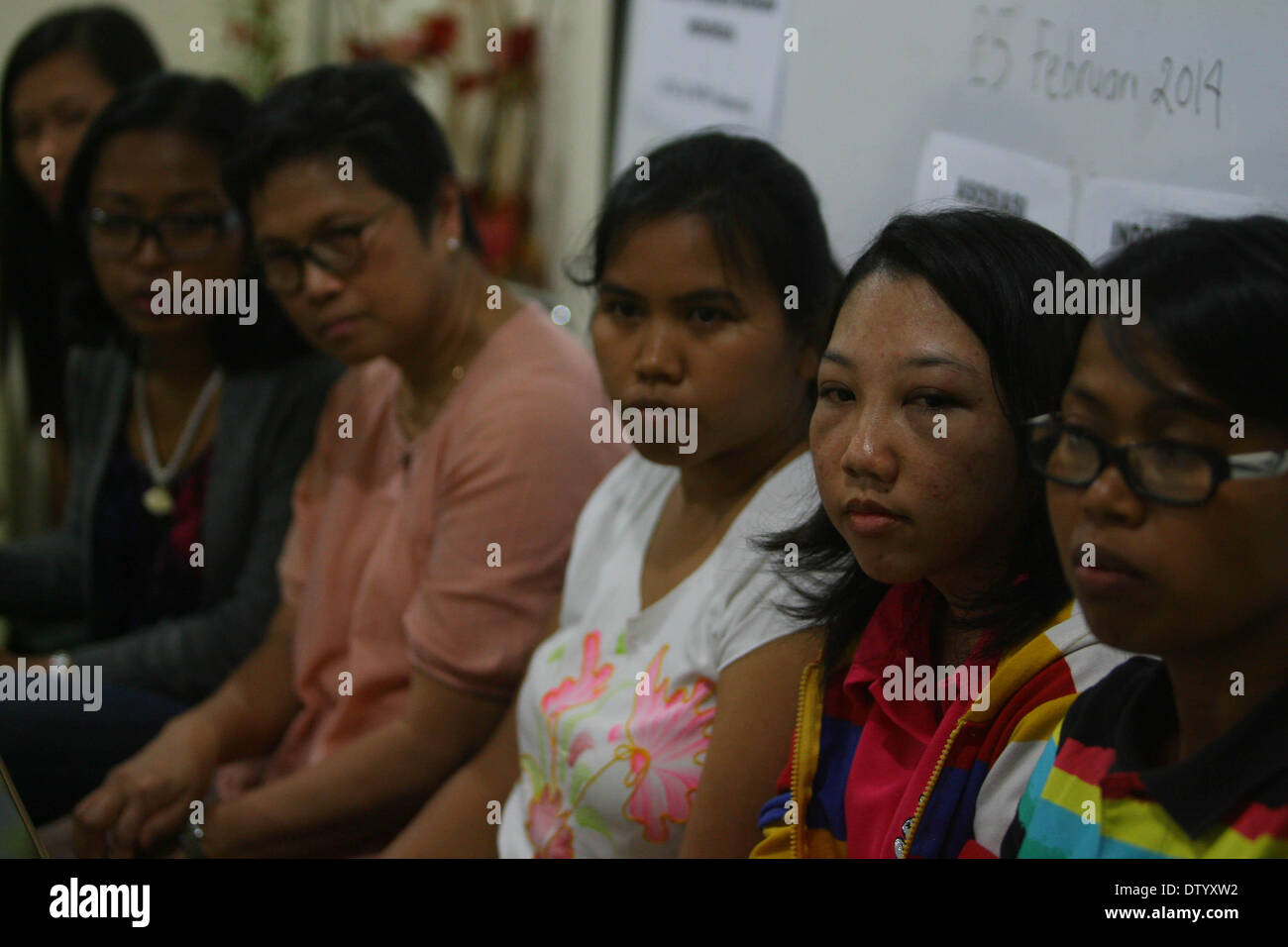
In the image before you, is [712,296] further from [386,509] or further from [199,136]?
[199,136]

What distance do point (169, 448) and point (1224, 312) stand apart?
5.30 feet

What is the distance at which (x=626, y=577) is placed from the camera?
4.32 ft

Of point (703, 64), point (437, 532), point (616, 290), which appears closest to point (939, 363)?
point (616, 290)

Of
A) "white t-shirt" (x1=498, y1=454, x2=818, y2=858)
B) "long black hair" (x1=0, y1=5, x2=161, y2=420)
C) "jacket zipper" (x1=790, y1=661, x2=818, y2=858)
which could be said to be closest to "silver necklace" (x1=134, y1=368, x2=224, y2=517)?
"long black hair" (x1=0, y1=5, x2=161, y2=420)

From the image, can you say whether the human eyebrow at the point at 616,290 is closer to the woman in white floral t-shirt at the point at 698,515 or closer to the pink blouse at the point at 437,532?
the woman in white floral t-shirt at the point at 698,515

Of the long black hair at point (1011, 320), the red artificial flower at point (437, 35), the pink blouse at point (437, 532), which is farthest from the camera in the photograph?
the red artificial flower at point (437, 35)

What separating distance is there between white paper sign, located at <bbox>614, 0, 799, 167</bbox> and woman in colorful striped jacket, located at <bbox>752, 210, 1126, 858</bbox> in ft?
3.09

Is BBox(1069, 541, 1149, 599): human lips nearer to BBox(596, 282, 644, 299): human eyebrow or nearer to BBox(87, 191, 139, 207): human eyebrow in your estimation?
BBox(596, 282, 644, 299): human eyebrow

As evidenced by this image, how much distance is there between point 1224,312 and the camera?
665 mm

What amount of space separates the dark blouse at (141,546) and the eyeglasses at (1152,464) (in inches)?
56.0

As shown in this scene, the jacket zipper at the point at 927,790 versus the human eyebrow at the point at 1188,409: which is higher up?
the human eyebrow at the point at 1188,409

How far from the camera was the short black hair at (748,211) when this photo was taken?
47.0 inches

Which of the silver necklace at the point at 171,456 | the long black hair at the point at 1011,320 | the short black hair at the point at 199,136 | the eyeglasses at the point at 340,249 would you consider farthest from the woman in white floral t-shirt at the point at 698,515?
the silver necklace at the point at 171,456
